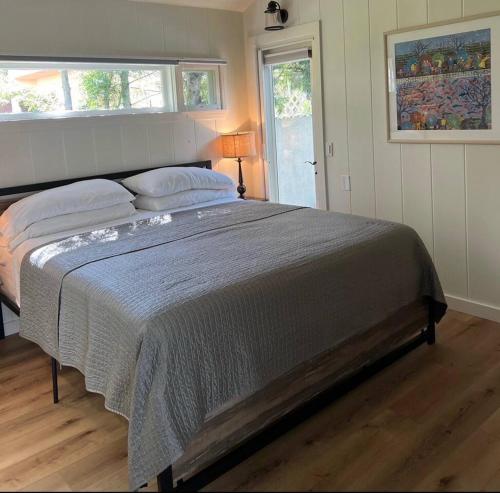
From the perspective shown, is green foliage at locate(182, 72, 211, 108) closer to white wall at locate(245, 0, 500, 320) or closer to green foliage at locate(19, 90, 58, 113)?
white wall at locate(245, 0, 500, 320)

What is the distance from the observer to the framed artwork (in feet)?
10.0

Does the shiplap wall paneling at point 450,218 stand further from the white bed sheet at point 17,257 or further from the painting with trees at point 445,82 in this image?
the white bed sheet at point 17,257

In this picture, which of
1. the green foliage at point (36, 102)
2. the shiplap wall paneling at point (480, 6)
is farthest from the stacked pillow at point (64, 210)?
the shiplap wall paneling at point (480, 6)

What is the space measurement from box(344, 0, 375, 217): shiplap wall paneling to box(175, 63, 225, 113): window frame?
1.15 metres

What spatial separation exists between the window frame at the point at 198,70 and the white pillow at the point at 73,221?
1156mm

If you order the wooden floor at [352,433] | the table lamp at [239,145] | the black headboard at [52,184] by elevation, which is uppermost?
the table lamp at [239,145]

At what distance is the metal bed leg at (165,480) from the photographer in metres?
1.88

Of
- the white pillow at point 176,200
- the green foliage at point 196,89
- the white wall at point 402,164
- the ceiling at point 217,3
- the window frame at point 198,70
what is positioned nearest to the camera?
the white wall at point 402,164

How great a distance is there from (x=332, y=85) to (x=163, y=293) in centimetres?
249

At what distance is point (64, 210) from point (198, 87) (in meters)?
1.75

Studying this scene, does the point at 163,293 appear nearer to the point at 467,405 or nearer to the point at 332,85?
the point at 467,405

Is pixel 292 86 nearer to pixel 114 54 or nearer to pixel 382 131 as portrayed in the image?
Result: pixel 382 131

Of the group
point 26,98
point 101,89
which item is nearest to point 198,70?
point 101,89

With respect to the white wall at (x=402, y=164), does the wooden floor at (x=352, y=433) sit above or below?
below
